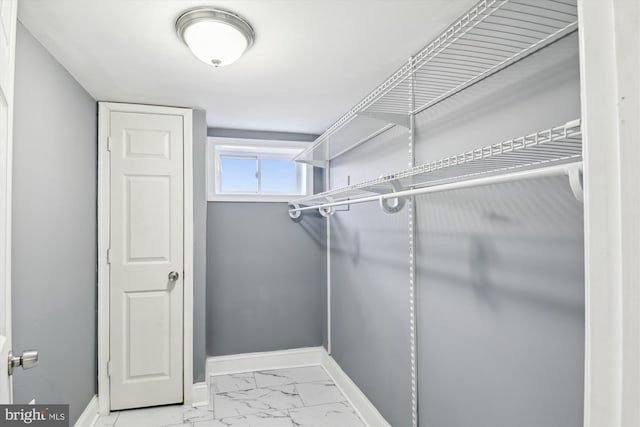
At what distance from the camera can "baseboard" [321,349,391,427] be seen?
87.4 inches

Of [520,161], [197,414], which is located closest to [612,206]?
[520,161]

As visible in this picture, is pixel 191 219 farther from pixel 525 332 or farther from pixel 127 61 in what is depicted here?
pixel 525 332

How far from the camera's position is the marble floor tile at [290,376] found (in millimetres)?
2934

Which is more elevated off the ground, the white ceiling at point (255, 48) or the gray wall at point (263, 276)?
the white ceiling at point (255, 48)

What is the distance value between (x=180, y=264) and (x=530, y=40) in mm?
2374

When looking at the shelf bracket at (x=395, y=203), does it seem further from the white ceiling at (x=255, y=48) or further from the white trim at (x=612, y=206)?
the white trim at (x=612, y=206)

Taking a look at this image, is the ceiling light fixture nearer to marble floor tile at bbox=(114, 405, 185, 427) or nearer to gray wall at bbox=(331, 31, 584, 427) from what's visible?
gray wall at bbox=(331, 31, 584, 427)

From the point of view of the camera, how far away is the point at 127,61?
1.78 metres

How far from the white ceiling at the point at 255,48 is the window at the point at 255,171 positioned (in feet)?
2.28

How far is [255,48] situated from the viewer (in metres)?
1.62

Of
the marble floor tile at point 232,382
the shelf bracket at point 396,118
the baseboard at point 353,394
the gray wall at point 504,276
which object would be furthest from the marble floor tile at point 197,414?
the shelf bracket at point 396,118

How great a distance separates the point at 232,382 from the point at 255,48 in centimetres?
251

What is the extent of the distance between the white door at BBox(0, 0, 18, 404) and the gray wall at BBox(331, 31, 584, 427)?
142 cm

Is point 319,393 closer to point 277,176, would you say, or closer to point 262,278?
point 262,278
